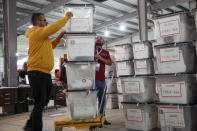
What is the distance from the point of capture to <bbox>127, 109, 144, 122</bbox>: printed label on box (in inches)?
148

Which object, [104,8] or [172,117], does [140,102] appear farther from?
[104,8]

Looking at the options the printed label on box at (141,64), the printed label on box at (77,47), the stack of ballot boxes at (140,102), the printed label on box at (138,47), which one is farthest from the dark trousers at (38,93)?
the printed label on box at (138,47)

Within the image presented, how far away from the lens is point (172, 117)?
330cm

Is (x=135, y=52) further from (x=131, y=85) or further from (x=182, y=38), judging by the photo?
(x=182, y=38)

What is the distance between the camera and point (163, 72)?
3449 millimetres

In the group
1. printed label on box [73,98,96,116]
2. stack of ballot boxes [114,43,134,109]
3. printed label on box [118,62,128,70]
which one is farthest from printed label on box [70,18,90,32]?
printed label on box [118,62,128,70]

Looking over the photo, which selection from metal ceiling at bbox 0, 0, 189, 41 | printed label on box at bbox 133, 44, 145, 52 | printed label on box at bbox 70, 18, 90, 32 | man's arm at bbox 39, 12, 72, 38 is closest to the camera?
man's arm at bbox 39, 12, 72, 38

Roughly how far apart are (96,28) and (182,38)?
34.4 feet

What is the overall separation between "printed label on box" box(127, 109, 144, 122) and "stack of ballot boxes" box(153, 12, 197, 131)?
41cm

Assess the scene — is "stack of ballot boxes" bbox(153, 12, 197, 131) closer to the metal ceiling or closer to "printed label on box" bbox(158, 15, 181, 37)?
"printed label on box" bbox(158, 15, 181, 37)

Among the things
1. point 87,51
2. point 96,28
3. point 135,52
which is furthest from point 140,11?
point 96,28

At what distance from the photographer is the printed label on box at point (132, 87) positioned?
3.82 metres

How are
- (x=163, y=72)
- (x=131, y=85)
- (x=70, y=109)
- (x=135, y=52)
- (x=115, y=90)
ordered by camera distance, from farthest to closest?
(x=115, y=90) → (x=135, y=52) → (x=131, y=85) → (x=163, y=72) → (x=70, y=109)

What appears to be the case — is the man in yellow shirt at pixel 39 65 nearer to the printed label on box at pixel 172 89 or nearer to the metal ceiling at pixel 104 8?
the printed label on box at pixel 172 89
